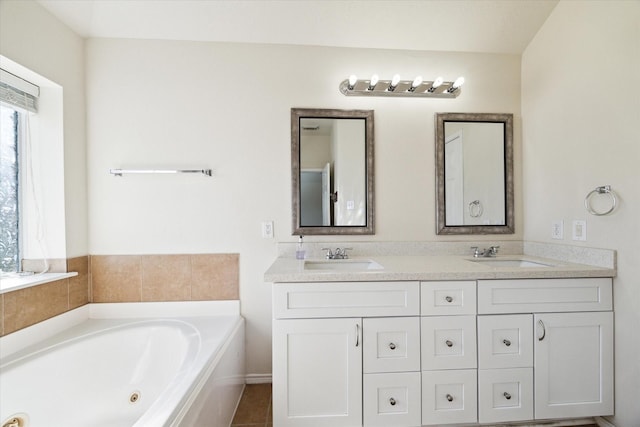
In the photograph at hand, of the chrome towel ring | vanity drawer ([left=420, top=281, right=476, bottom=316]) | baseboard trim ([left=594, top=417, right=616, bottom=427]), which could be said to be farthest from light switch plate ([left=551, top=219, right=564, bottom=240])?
baseboard trim ([left=594, top=417, right=616, bottom=427])

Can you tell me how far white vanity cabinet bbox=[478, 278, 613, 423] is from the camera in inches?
55.4

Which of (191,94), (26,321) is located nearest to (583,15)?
(191,94)

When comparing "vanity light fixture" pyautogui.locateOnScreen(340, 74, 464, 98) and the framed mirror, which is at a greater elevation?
"vanity light fixture" pyautogui.locateOnScreen(340, 74, 464, 98)

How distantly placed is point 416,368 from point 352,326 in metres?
0.39

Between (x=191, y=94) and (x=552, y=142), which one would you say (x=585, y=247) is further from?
(x=191, y=94)

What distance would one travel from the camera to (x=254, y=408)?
164cm

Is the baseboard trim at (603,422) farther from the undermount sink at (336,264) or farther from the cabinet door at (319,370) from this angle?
the undermount sink at (336,264)

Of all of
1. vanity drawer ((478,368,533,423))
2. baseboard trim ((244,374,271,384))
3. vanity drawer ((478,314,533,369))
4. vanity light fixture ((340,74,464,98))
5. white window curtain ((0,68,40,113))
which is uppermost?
vanity light fixture ((340,74,464,98))

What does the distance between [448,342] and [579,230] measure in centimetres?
104

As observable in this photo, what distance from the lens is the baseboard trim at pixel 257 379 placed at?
188 cm

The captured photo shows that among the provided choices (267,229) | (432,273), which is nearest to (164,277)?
(267,229)

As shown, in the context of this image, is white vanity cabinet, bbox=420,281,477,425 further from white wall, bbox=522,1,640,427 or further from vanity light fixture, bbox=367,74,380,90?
vanity light fixture, bbox=367,74,380,90

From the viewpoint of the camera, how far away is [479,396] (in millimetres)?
1401

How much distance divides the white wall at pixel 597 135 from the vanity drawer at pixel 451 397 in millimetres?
783
